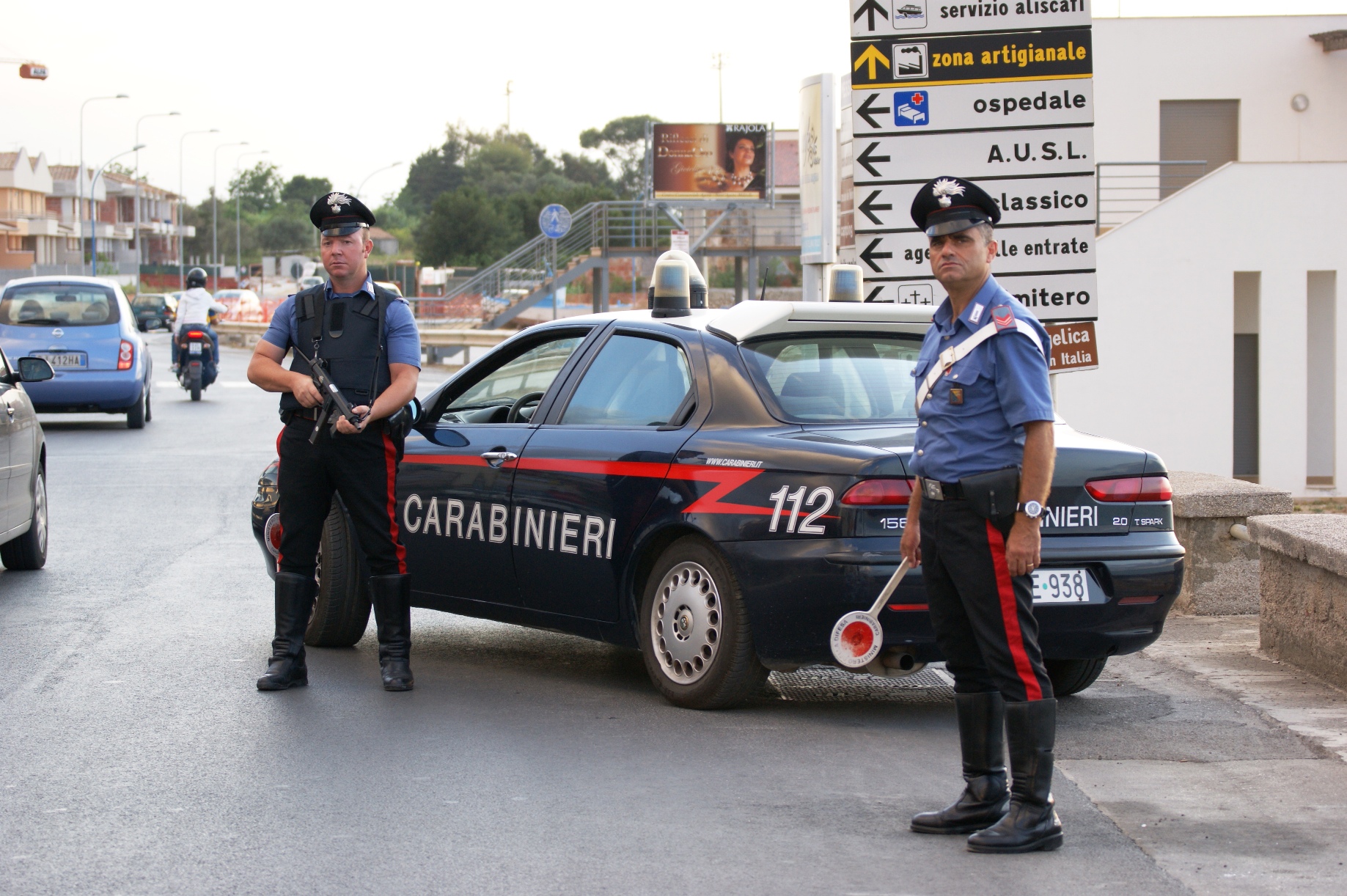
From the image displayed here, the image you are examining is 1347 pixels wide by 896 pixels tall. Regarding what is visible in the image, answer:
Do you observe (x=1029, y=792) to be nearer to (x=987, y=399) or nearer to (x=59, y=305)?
(x=987, y=399)

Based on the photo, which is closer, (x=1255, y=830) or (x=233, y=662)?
(x=1255, y=830)

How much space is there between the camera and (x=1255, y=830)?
4.83 m

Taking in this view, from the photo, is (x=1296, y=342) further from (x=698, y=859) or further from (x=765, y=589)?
(x=698, y=859)

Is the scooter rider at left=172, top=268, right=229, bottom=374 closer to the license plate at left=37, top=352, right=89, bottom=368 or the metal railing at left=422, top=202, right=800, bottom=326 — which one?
the license plate at left=37, top=352, right=89, bottom=368

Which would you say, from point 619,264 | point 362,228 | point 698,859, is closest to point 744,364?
point 362,228

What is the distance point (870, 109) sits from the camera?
9828mm

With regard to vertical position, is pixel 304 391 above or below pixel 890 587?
above

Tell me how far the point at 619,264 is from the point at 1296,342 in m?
56.2

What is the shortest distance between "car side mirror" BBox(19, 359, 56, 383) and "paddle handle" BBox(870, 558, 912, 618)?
248 inches

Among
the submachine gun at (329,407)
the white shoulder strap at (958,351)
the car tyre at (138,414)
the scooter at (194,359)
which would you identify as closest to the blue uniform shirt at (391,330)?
the submachine gun at (329,407)

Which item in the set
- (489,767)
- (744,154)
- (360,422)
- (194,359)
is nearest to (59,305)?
(194,359)

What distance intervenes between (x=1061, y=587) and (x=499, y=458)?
2.40 m

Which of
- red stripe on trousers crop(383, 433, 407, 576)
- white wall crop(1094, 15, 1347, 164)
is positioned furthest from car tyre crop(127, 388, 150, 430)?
red stripe on trousers crop(383, 433, 407, 576)

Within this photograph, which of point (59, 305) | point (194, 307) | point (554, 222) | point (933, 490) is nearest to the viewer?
point (933, 490)
